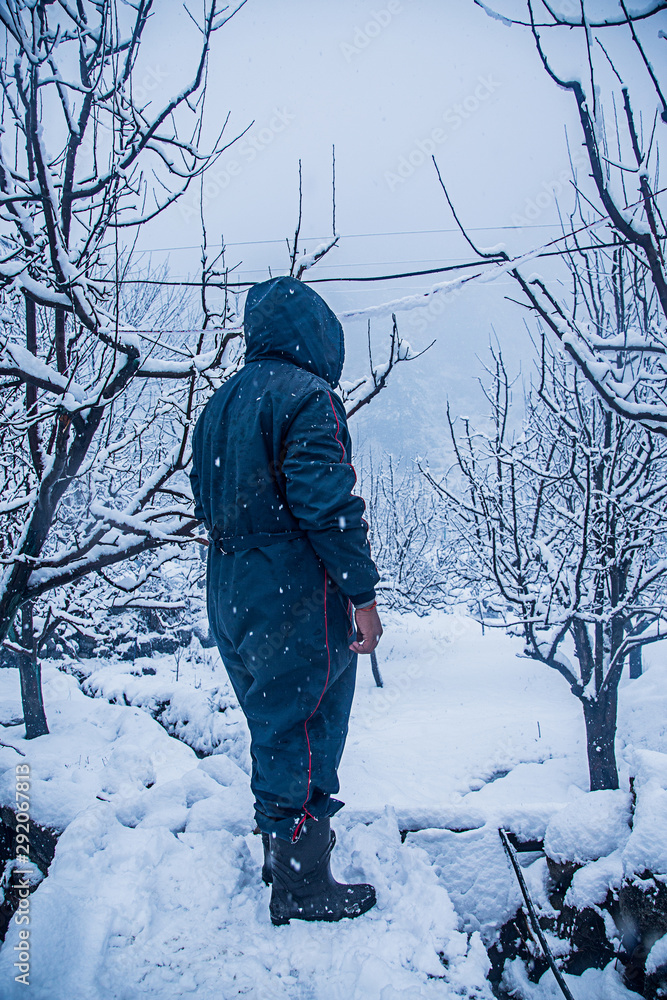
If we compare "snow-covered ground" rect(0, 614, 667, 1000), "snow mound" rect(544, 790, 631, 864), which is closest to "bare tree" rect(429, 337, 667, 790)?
"snow mound" rect(544, 790, 631, 864)

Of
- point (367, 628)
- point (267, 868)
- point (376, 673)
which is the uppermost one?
point (367, 628)

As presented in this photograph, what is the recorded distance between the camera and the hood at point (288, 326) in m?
1.73

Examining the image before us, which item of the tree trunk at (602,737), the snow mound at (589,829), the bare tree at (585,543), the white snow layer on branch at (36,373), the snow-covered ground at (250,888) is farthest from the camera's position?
the tree trunk at (602,737)

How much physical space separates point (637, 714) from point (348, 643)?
816 centimetres

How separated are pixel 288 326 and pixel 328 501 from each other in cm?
73

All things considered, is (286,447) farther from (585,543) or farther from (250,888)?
(585,543)

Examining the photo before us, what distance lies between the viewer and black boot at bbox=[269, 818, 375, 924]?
5.02 feet

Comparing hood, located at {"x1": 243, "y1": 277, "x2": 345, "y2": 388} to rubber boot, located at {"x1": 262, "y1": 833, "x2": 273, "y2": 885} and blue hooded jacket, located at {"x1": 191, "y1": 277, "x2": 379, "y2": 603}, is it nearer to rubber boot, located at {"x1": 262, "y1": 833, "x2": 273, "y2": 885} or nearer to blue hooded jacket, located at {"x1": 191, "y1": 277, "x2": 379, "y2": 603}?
blue hooded jacket, located at {"x1": 191, "y1": 277, "x2": 379, "y2": 603}

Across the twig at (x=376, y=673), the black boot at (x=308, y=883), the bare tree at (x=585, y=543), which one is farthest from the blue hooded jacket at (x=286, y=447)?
the twig at (x=376, y=673)

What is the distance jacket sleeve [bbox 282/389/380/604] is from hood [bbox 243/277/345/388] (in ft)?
1.03

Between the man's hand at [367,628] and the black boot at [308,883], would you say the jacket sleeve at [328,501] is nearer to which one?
the man's hand at [367,628]

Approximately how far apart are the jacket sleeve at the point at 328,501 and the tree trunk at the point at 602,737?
3.81m

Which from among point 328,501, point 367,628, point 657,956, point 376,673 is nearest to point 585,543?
point 657,956

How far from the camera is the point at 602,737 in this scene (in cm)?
438
